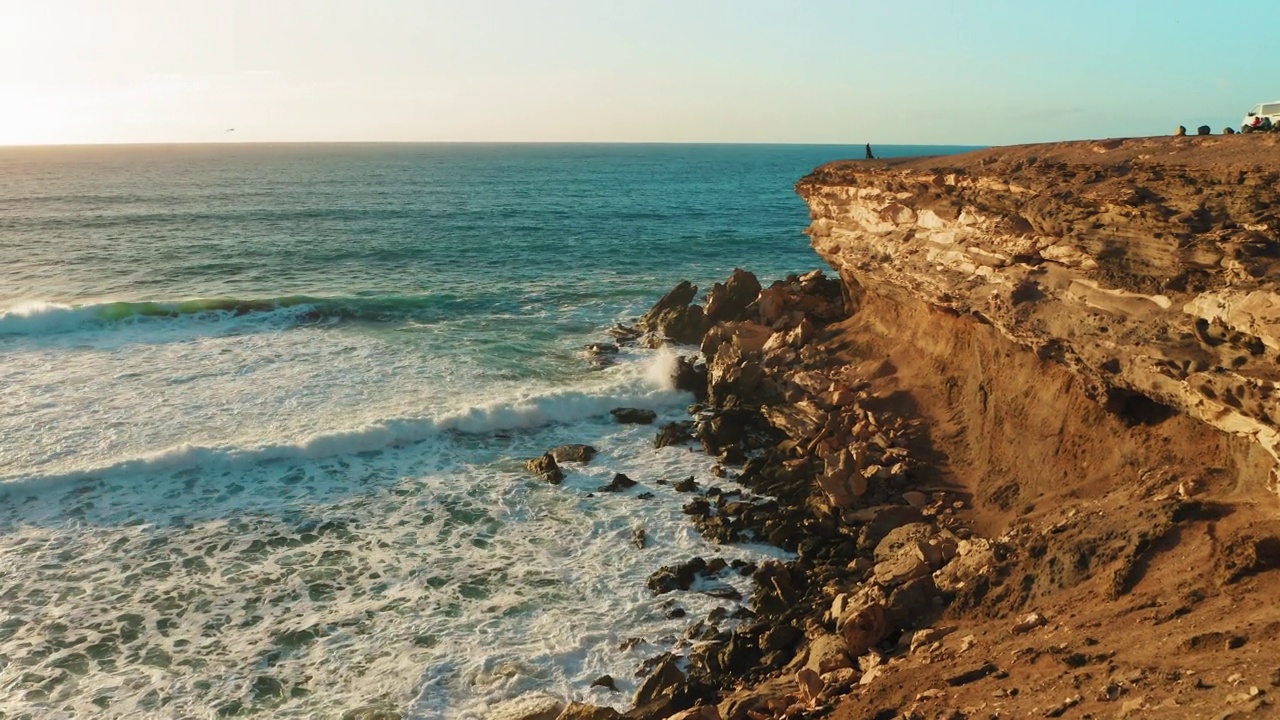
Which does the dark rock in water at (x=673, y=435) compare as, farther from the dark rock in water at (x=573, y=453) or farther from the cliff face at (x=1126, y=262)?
the cliff face at (x=1126, y=262)

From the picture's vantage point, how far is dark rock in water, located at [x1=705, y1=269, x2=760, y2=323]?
2883 cm

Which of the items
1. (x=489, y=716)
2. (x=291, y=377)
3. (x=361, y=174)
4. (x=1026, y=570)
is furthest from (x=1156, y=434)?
(x=361, y=174)

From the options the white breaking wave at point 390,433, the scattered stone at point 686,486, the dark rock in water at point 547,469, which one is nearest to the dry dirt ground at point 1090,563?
the scattered stone at point 686,486

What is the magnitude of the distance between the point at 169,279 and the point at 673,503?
104 feet

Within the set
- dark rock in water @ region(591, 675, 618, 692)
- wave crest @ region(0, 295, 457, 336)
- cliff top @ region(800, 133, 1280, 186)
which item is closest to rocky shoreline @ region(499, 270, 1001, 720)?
dark rock in water @ region(591, 675, 618, 692)

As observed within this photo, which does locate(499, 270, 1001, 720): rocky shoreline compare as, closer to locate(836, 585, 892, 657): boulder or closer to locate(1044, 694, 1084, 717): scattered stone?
locate(836, 585, 892, 657): boulder

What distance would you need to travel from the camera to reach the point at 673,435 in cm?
2112

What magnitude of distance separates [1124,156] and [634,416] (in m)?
12.7

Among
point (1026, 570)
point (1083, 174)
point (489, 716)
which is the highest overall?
point (1083, 174)

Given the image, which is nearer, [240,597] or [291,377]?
[240,597]

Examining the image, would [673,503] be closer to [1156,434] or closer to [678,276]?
[1156,434]

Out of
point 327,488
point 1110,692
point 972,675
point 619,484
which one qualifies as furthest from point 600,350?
point 1110,692

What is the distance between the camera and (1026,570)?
39.7 feet

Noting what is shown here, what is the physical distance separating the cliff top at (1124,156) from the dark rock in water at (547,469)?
10461 millimetres
